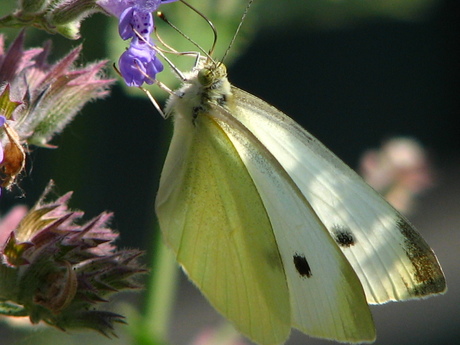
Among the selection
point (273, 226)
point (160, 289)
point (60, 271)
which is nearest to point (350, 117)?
point (160, 289)

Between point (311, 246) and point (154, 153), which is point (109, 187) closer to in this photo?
point (154, 153)

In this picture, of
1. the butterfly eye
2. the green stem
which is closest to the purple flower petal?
the butterfly eye

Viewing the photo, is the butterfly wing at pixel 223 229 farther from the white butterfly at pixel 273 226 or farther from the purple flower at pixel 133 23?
the purple flower at pixel 133 23

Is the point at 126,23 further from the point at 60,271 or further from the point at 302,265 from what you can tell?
the point at 302,265

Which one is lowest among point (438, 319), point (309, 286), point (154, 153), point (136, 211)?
point (309, 286)

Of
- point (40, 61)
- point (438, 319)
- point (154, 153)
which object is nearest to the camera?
point (40, 61)

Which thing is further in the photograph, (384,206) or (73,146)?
(73,146)

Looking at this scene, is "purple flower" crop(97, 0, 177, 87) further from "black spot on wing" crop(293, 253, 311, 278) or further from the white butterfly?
"black spot on wing" crop(293, 253, 311, 278)

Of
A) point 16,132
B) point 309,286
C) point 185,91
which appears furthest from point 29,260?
point 309,286

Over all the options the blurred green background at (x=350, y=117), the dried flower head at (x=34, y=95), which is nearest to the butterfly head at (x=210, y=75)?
the dried flower head at (x=34, y=95)
